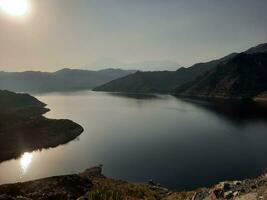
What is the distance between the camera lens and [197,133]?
4774 inches

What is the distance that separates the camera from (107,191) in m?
34.9

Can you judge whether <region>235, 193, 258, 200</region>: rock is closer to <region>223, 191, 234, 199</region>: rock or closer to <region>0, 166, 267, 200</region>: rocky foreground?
<region>0, 166, 267, 200</region>: rocky foreground

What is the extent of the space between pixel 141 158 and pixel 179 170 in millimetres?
14895

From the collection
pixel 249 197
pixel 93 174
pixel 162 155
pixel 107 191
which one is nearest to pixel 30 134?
pixel 162 155

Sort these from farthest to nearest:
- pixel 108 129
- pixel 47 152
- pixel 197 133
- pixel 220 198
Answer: pixel 108 129
pixel 197 133
pixel 47 152
pixel 220 198

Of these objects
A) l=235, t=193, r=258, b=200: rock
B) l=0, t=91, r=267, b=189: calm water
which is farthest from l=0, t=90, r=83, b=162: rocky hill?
l=235, t=193, r=258, b=200: rock

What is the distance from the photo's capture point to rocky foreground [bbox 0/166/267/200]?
2141 centimetres

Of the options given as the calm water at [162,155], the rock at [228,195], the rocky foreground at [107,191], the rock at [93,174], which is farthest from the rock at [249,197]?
the rock at [93,174]

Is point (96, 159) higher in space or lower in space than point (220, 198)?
lower

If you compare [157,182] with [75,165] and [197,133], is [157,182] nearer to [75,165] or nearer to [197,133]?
[75,165]

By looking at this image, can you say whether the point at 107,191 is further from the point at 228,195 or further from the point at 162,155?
the point at 162,155

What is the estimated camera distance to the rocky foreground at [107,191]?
21406 millimetres

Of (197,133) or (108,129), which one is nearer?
Result: (197,133)

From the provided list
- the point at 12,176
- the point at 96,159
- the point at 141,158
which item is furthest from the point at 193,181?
the point at 12,176
